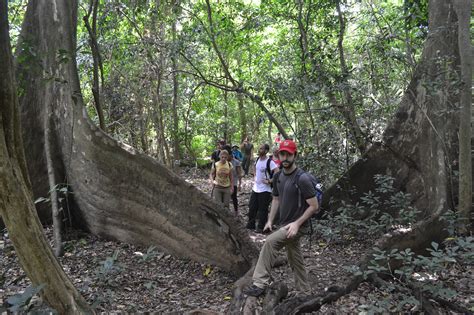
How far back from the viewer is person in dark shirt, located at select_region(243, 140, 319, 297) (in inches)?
175

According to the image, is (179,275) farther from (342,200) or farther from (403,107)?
(403,107)

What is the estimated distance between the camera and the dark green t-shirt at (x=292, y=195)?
4.52m

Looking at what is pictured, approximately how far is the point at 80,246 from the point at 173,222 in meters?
1.78

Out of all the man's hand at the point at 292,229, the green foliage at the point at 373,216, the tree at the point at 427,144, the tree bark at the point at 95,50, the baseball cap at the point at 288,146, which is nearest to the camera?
the man's hand at the point at 292,229

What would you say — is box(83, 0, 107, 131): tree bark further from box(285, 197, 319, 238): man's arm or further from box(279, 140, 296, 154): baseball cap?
box(285, 197, 319, 238): man's arm

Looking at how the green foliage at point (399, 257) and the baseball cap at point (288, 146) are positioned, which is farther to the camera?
the baseball cap at point (288, 146)

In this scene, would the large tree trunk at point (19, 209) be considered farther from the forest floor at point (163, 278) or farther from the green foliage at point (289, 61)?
the green foliage at point (289, 61)

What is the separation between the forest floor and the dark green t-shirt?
0.90 m

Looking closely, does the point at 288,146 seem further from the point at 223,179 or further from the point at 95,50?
the point at 95,50

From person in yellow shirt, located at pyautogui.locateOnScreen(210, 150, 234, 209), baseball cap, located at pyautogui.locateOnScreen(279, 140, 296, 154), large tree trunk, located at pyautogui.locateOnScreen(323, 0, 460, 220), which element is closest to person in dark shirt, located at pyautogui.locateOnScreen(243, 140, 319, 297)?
baseball cap, located at pyautogui.locateOnScreen(279, 140, 296, 154)

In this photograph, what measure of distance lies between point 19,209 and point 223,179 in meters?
5.42

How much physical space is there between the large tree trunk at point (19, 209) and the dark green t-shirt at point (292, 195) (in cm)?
225

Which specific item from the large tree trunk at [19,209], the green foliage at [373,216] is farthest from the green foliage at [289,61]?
the large tree trunk at [19,209]

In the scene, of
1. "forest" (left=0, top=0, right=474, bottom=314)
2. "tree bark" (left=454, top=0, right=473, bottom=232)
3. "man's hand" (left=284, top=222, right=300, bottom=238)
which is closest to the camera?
"forest" (left=0, top=0, right=474, bottom=314)
